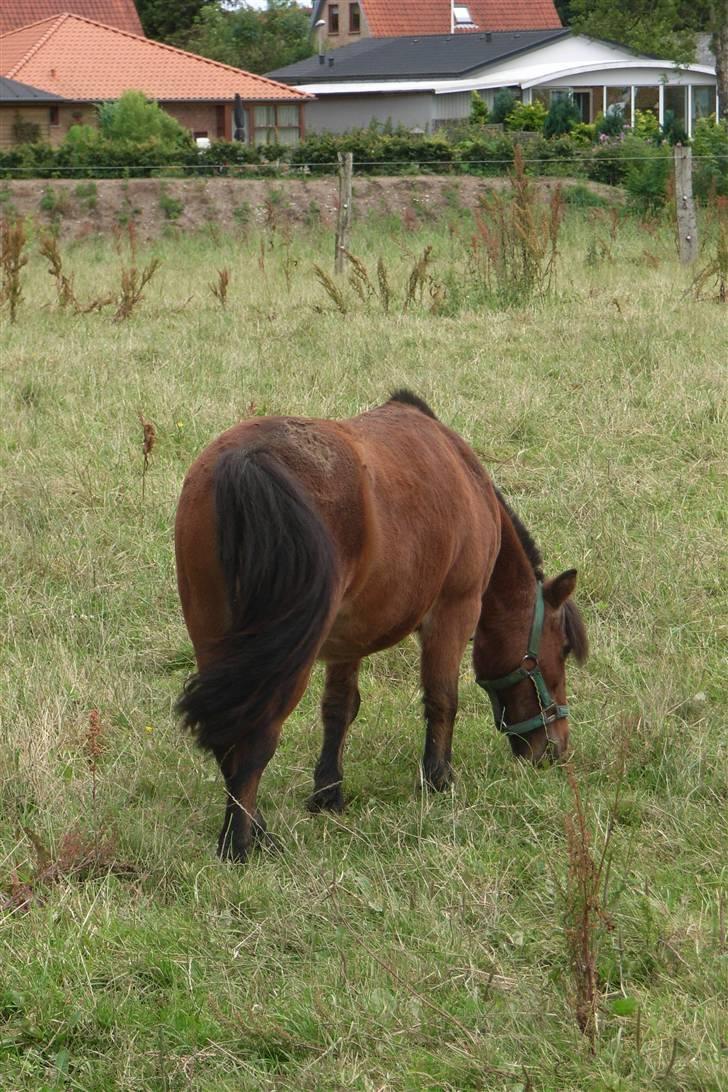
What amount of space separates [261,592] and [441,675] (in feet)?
3.65

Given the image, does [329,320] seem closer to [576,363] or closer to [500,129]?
[576,363]

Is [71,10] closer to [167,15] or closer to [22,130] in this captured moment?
[167,15]

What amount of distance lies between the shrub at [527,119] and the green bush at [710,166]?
2062 centimetres

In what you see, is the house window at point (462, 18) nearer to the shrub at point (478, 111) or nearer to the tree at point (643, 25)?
the tree at point (643, 25)

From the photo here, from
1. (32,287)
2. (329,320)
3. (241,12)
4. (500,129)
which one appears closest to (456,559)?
(329,320)

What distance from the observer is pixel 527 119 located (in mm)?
41188

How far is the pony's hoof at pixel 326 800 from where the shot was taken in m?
4.28

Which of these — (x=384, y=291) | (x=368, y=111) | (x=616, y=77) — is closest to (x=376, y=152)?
(x=384, y=291)

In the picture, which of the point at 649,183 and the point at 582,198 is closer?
the point at 649,183

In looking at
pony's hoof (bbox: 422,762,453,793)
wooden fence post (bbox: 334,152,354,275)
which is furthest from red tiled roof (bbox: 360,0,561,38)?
pony's hoof (bbox: 422,762,453,793)

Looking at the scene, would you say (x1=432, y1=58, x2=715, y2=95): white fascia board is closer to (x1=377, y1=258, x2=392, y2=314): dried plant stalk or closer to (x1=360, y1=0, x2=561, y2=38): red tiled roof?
(x1=360, y1=0, x2=561, y2=38): red tiled roof

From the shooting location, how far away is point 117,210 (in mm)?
24547

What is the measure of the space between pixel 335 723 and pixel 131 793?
0.71m

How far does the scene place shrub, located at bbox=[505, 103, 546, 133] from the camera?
135 ft
